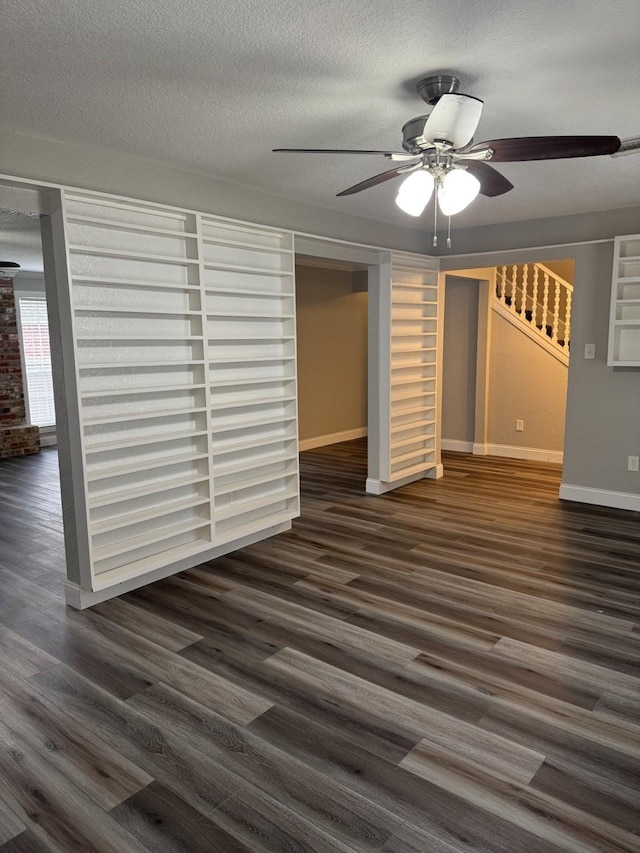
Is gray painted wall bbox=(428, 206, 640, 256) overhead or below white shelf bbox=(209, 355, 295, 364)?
overhead

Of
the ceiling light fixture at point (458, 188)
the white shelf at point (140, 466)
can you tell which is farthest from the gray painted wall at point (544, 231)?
the white shelf at point (140, 466)

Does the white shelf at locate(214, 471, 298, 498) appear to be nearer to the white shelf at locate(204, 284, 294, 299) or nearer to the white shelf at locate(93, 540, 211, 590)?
the white shelf at locate(93, 540, 211, 590)

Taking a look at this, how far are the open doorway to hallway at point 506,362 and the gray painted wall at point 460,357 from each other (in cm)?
1

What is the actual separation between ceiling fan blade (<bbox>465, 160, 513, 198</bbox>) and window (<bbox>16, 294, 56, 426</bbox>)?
6.97m

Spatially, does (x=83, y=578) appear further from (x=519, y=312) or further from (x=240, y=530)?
(x=519, y=312)

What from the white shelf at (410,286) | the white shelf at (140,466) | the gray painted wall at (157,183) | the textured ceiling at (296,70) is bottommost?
the white shelf at (140,466)

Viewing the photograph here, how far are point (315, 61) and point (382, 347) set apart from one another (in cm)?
326

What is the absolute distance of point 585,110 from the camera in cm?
254

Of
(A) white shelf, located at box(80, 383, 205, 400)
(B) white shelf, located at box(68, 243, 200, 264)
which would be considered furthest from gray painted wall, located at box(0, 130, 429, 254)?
(A) white shelf, located at box(80, 383, 205, 400)

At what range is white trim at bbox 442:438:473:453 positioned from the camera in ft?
23.5

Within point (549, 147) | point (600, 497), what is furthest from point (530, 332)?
point (549, 147)

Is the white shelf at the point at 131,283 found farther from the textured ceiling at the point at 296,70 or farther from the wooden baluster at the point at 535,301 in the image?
the wooden baluster at the point at 535,301

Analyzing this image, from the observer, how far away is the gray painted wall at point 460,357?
695 cm

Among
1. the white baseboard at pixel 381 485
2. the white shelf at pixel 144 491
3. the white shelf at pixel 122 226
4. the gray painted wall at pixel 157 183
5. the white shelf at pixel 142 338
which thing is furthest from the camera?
the white baseboard at pixel 381 485
